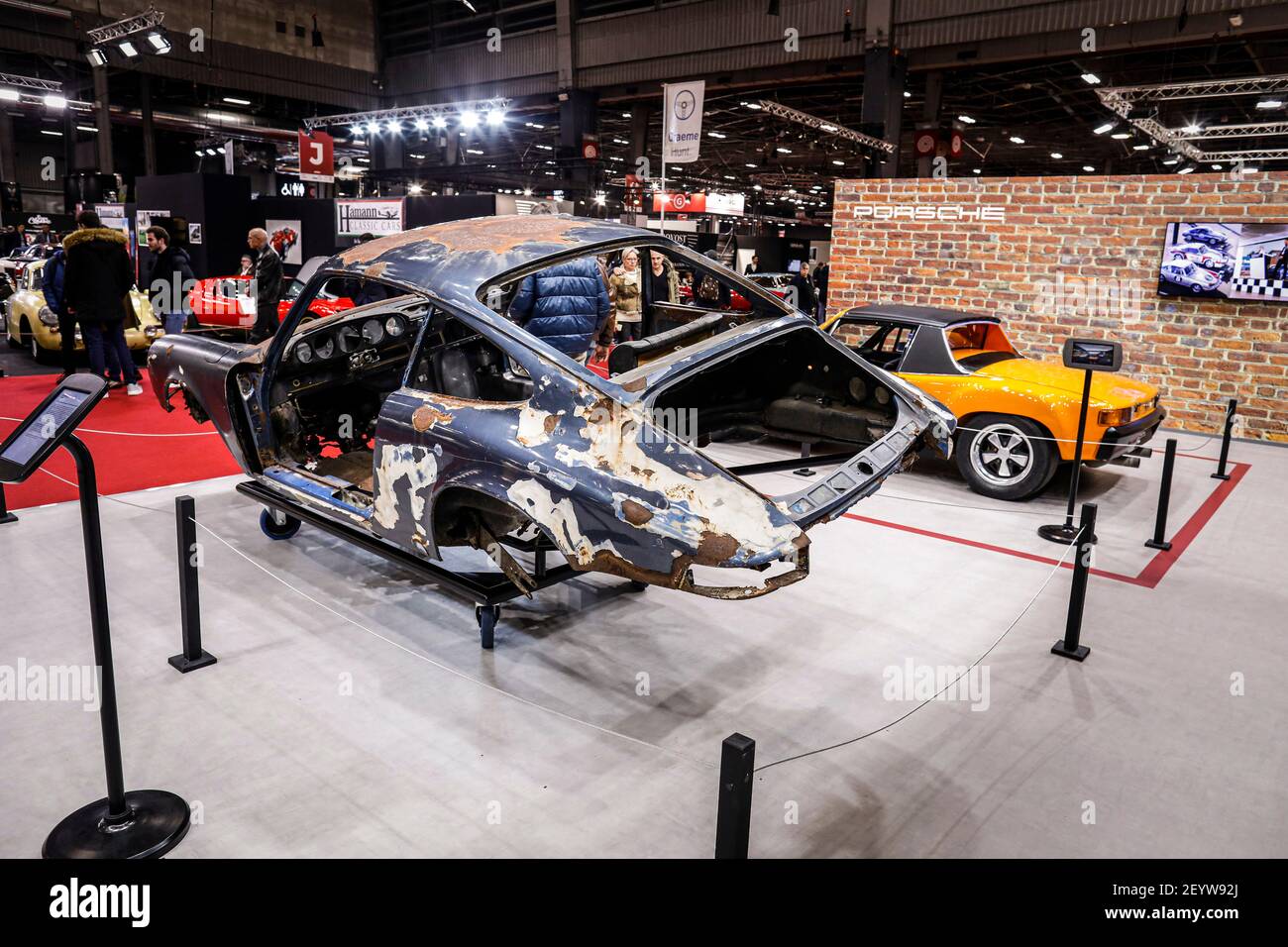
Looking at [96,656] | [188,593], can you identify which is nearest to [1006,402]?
[188,593]

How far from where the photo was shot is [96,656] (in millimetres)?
2283

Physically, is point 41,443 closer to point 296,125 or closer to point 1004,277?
point 1004,277

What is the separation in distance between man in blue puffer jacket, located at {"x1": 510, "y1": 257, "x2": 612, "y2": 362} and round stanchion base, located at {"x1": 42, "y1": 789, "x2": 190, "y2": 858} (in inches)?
152

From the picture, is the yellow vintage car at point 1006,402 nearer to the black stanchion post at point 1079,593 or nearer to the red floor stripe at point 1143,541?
the red floor stripe at point 1143,541

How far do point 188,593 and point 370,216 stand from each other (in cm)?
1229

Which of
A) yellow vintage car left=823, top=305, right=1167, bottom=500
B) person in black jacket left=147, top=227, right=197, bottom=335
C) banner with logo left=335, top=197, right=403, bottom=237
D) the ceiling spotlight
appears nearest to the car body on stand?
yellow vintage car left=823, top=305, right=1167, bottom=500

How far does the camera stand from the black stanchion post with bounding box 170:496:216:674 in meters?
3.16

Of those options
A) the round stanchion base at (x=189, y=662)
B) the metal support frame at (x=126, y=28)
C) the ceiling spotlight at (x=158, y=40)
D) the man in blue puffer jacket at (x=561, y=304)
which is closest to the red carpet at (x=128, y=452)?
the man in blue puffer jacket at (x=561, y=304)

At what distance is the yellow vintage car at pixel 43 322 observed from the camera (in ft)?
31.1

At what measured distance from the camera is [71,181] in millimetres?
15672

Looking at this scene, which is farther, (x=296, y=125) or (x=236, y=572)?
(x=296, y=125)

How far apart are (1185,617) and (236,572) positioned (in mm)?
4692

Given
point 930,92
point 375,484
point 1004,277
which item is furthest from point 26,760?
point 930,92

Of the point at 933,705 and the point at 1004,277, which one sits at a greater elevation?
the point at 1004,277
